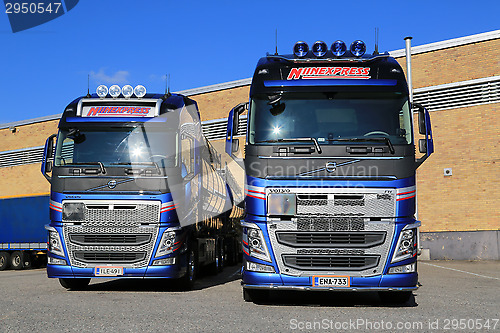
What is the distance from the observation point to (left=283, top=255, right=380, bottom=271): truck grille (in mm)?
8031

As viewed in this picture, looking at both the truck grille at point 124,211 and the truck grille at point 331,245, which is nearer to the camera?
the truck grille at point 331,245

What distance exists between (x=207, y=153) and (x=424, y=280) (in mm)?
6120

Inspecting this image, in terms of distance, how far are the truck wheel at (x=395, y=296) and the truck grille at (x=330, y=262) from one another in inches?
33.6

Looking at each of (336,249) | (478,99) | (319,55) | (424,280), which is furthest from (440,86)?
(336,249)

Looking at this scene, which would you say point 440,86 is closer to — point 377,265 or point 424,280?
point 424,280

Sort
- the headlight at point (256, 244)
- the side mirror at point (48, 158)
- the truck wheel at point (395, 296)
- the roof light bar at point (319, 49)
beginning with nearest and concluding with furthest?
the headlight at point (256, 244) < the truck wheel at point (395, 296) < the roof light bar at point (319, 49) < the side mirror at point (48, 158)

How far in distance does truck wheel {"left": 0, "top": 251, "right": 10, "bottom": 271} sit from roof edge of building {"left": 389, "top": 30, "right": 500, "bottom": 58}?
1828 centimetres

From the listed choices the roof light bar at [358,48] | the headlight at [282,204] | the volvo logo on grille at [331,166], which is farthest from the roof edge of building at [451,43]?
the headlight at [282,204]

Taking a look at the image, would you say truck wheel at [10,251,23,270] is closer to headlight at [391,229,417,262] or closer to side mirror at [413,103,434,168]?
headlight at [391,229,417,262]

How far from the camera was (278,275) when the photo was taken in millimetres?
8078

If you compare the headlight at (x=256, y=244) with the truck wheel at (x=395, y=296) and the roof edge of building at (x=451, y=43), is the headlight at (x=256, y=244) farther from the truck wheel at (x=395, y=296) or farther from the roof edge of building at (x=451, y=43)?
the roof edge of building at (x=451, y=43)

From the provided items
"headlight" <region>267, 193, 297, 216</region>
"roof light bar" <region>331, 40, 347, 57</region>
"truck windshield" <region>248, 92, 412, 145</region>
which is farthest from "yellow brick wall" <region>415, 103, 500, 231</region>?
"headlight" <region>267, 193, 297, 216</region>

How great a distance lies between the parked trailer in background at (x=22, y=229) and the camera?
67.3 feet

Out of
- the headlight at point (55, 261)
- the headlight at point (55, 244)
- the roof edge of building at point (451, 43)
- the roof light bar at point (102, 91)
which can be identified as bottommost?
the headlight at point (55, 261)
